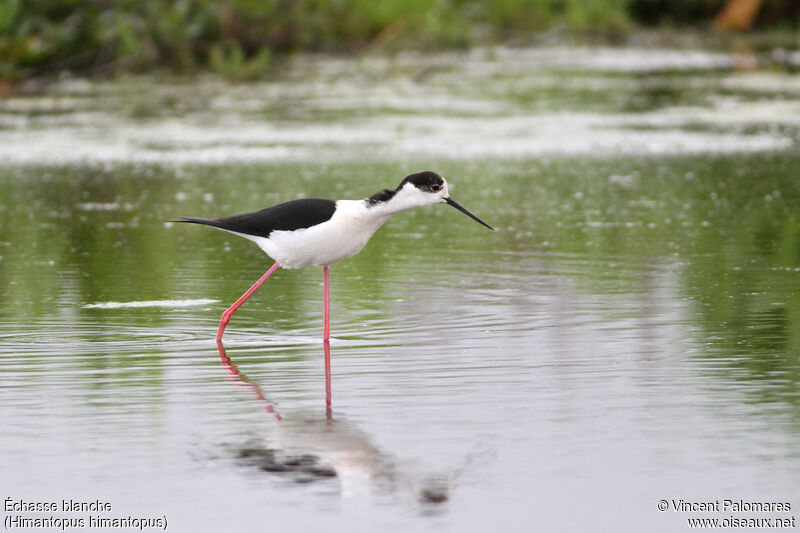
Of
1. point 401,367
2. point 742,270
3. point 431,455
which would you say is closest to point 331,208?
point 401,367

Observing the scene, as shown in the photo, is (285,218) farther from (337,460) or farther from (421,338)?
(337,460)

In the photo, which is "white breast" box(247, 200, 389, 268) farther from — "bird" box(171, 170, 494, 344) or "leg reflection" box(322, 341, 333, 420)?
"leg reflection" box(322, 341, 333, 420)

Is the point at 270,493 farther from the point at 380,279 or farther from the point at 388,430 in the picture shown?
the point at 380,279

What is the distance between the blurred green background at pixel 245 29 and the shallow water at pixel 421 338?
941 centimetres

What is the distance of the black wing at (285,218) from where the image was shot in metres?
8.98

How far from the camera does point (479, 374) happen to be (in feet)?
26.1

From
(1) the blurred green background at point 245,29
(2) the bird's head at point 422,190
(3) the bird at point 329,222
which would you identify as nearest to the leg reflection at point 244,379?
(3) the bird at point 329,222

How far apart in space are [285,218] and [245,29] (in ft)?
81.2

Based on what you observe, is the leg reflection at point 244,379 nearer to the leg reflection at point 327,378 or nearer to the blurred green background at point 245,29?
the leg reflection at point 327,378

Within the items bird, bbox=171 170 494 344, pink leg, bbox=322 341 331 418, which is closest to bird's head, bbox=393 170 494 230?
bird, bbox=171 170 494 344

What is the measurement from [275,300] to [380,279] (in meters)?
1.01

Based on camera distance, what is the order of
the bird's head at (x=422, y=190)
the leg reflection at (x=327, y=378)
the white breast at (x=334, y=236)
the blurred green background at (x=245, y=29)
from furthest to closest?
1. the blurred green background at (x=245, y=29)
2. the white breast at (x=334, y=236)
3. the bird's head at (x=422, y=190)
4. the leg reflection at (x=327, y=378)

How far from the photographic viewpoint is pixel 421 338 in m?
9.00

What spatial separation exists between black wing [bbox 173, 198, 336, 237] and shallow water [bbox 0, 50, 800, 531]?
2.03ft
